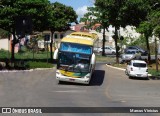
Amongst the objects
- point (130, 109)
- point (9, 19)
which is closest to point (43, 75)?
point (9, 19)

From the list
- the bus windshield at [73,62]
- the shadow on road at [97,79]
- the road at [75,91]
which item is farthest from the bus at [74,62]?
the shadow on road at [97,79]

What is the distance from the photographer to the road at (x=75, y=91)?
2448 cm

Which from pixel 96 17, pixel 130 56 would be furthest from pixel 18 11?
pixel 130 56

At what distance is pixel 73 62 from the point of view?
120 ft

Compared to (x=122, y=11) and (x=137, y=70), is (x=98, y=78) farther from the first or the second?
(x=122, y=11)

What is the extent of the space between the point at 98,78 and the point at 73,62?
20.6 feet

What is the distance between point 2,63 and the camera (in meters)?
50.6

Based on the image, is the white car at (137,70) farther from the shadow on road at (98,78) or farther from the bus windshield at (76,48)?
the bus windshield at (76,48)

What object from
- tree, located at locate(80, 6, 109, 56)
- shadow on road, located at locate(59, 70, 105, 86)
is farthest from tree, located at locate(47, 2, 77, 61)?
shadow on road, located at locate(59, 70, 105, 86)

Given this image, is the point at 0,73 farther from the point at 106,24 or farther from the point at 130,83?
the point at 106,24

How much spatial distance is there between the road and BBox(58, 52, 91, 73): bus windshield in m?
1.27

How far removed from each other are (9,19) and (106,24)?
11538 millimetres

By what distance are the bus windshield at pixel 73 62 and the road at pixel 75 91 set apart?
1269mm

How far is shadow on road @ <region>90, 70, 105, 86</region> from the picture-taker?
1519 inches
